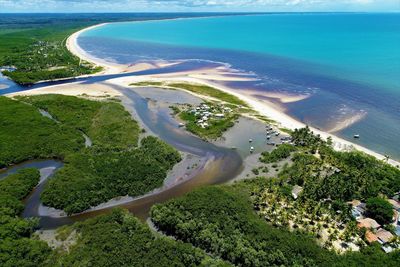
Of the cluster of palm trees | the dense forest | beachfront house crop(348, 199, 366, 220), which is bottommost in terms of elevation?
the dense forest

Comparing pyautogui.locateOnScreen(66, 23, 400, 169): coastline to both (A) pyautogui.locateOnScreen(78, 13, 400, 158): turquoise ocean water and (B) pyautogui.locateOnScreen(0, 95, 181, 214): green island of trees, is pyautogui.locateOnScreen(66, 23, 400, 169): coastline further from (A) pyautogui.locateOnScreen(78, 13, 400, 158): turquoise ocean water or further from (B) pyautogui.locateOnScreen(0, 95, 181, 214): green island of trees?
(B) pyautogui.locateOnScreen(0, 95, 181, 214): green island of trees

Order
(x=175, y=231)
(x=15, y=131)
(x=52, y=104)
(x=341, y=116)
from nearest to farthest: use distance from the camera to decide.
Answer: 1. (x=175, y=231)
2. (x=15, y=131)
3. (x=341, y=116)
4. (x=52, y=104)

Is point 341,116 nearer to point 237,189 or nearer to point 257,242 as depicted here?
point 237,189

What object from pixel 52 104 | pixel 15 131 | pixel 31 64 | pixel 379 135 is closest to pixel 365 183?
pixel 379 135

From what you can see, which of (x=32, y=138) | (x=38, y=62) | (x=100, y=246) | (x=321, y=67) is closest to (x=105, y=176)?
(x=100, y=246)

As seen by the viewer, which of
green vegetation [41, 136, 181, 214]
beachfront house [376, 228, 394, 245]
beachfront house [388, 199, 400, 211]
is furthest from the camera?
green vegetation [41, 136, 181, 214]

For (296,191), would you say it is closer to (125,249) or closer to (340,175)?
(340,175)

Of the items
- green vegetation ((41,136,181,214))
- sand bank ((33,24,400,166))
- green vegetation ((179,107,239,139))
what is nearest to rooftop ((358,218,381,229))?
sand bank ((33,24,400,166))
